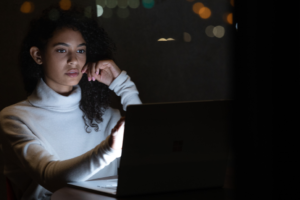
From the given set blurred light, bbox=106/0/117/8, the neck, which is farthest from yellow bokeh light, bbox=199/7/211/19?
the neck

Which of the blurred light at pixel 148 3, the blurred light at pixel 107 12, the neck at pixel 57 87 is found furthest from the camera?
the blurred light at pixel 148 3

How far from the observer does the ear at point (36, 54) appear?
171cm

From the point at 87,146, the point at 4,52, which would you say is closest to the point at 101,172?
the point at 87,146

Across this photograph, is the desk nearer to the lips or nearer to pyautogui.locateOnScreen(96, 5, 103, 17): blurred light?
the lips

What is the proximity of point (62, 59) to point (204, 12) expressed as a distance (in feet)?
3.59

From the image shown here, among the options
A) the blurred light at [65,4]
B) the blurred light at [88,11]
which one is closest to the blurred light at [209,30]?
the blurred light at [88,11]

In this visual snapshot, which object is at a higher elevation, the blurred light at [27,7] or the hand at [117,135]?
the blurred light at [27,7]

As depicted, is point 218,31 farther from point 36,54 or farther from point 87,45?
point 36,54

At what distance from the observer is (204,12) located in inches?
87.7

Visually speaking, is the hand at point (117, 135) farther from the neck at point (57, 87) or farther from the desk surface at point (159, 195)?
the neck at point (57, 87)

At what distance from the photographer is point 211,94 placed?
2.32 m

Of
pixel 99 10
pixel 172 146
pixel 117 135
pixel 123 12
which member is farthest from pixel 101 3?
pixel 172 146

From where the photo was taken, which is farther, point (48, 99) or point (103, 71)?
point (103, 71)

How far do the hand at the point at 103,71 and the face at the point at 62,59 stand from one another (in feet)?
0.32
